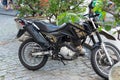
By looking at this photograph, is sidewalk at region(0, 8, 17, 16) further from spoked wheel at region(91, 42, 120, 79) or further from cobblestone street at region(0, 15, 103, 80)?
spoked wheel at region(91, 42, 120, 79)

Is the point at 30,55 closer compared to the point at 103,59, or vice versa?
the point at 103,59

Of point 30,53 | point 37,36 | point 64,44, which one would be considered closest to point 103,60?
point 64,44

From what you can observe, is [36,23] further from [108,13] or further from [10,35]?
[10,35]

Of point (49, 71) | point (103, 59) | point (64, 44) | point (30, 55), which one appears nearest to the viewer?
point (103, 59)

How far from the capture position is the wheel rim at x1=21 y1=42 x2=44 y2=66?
648 centimetres

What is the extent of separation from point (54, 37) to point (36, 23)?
52 centimetres

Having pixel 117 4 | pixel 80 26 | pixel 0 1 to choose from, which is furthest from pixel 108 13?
pixel 0 1

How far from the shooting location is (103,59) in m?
5.98

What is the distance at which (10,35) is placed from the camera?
10.6 meters

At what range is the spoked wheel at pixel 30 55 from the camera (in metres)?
6.43

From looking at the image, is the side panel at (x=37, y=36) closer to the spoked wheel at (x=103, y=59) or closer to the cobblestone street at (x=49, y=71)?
the cobblestone street at (x=49, y=71)

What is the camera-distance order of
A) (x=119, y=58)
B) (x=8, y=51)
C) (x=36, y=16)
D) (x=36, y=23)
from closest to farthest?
(x=119, y=58)
(x=36, y=23)
(x=8, y=51)
(x=36, y=16)

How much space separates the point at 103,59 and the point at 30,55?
151 cm

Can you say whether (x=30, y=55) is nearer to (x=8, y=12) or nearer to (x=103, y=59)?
(x=103, y=59)
